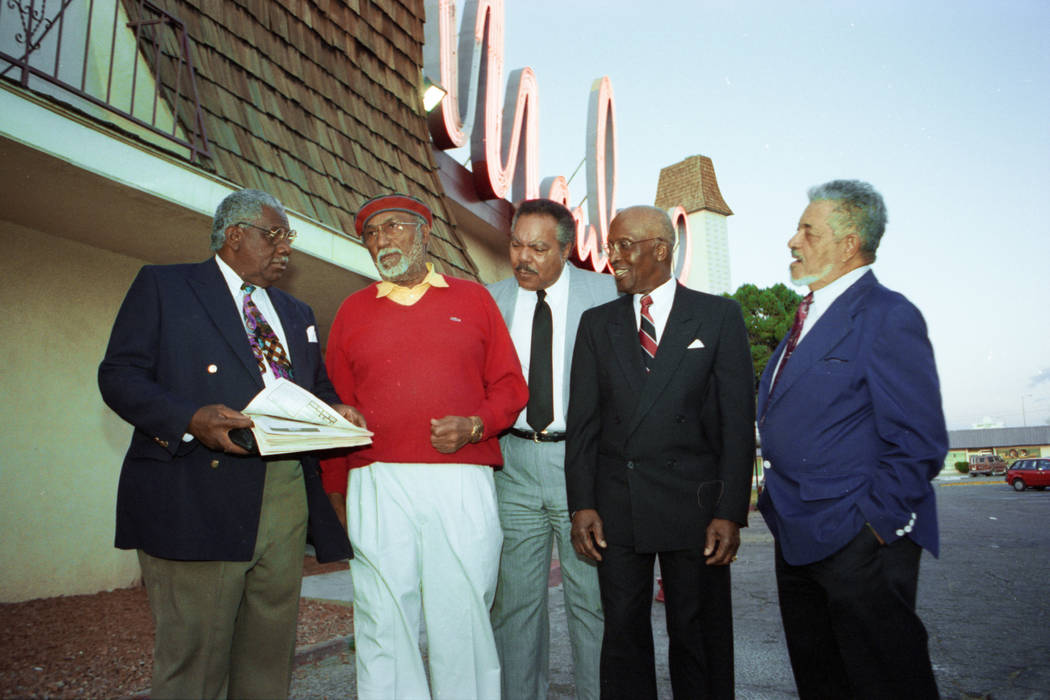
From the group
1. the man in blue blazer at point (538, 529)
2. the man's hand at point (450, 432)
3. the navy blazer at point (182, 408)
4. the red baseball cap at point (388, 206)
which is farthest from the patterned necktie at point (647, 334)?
the navy blazer at point (182, 408)

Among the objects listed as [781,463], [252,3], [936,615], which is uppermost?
[252,3]

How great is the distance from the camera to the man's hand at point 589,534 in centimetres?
288

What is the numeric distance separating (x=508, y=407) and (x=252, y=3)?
5.49 metres

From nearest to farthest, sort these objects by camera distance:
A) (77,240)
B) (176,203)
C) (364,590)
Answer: (364,590) → (176,203) → (77,240)

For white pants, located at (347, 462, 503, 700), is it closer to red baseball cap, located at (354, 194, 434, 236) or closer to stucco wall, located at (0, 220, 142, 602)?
red baseball cap, located at (354, 194, 434, 236)

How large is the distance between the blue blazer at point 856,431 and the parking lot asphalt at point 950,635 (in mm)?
2143

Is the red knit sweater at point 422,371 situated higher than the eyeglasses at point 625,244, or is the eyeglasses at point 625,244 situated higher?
the eyeglasses at point 625,244

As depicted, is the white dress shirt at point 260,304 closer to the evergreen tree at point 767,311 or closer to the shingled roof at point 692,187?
the evergreen tree at point 767,311

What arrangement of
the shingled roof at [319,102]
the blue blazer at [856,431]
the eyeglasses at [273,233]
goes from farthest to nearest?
1. the shingled roof at [319,102]
2. the eyeglasses at [273,233]
3. the blue blazer at [856,431]

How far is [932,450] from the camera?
2250mm

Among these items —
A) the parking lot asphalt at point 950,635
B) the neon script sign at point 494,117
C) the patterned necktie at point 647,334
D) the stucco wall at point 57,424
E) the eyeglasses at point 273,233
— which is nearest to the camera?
the eyeglasses at point 273,233

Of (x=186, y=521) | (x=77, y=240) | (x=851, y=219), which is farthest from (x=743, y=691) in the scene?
(x=77, y=240)

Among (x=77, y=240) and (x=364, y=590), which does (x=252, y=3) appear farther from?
(x=364, y=590)

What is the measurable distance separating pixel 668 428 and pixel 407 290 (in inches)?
48.5
